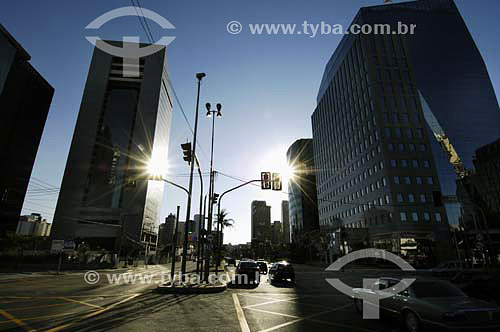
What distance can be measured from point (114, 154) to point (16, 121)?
1042 inches

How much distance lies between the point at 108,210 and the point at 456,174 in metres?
87.1

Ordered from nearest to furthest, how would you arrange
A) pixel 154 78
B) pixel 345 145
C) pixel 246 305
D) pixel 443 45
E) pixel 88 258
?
pixel 246 305
pixel 88 258
pixel 443 45
pixel 345 145
pixel 154 78

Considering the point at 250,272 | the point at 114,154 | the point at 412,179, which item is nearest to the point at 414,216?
the point at 412,179

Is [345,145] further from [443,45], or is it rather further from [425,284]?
[425,284]

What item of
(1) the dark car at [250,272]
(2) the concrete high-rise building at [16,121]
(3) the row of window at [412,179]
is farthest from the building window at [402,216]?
(2) the concrete high-rise building at [16,121]

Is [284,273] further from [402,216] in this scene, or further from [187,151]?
[402,216]

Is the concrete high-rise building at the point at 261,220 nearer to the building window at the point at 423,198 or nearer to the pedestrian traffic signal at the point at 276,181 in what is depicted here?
the building window at the point at 423,198

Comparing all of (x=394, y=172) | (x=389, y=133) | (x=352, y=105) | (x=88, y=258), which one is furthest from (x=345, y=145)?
(x=88, y=258)

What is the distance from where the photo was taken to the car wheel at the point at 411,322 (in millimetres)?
6508

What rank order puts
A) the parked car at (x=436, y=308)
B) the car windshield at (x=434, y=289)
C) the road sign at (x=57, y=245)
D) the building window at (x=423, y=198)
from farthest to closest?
the building window at (x=423, y=198) < the road sign at (x=57, y=245) < the car windshield at (x=434, y=289) < the parked car at (x=436, y=308)

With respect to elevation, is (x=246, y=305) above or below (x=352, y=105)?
below

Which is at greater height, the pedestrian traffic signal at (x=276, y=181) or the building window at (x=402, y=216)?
the building window at (x=402, y=216)

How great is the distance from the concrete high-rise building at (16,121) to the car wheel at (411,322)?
83650 mm

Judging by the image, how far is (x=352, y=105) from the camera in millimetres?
68625
